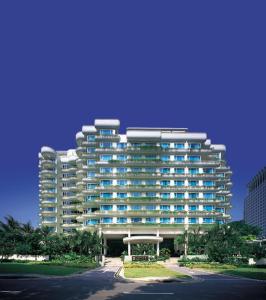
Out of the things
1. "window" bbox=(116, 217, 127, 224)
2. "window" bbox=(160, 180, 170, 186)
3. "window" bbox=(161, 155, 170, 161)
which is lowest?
"window" bbox=(116, 217, 127, 224)

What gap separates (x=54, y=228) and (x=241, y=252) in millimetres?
66252

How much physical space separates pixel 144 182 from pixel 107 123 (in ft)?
59.1

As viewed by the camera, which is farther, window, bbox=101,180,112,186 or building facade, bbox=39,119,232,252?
window, bbox=101,180,112,186

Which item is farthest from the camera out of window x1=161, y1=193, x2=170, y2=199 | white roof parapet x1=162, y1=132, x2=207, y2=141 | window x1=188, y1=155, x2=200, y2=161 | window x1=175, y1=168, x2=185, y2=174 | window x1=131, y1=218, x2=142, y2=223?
window x1=188, y1=155, x2=200, y2=161

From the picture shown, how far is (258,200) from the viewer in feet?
587

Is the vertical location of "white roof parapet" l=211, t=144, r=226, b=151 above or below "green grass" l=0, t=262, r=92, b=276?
above

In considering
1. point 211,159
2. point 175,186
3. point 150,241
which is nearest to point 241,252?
point 150,241

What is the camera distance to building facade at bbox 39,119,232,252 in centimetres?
Answer: 10362

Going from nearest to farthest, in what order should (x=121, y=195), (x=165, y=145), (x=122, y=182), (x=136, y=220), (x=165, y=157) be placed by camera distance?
(x=136, y=220)
(x=121, y=195)
(x=122, y=182)
(x=165, y=157)
(x=165, y=145)

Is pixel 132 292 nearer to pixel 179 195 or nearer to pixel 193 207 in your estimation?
pixel 179 195

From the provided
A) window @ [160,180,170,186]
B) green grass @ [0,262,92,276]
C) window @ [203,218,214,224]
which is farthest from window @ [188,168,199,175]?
green grass @ [0,262,92,276]

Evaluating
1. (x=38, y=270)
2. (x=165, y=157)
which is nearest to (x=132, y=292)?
(x=38, y=270)

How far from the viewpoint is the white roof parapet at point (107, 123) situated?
356 ft

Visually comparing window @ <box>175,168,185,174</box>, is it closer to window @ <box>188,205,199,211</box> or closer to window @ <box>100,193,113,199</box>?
window @ <box>188,205,199,211</box>
